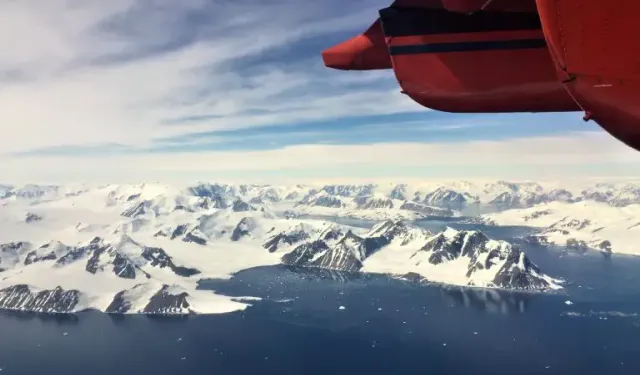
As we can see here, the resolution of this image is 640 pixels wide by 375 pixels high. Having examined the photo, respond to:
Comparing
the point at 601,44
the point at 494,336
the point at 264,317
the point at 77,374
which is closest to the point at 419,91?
the point at 601,44

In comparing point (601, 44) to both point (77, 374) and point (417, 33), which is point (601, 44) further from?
point (77, 374)

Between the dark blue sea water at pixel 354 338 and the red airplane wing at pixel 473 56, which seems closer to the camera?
the red airplane wing at pixel 473 56

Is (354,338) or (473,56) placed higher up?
Result: (473,56)

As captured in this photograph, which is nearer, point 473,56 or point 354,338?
point 473,56

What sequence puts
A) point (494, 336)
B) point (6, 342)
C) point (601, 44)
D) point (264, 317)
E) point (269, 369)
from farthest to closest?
point (264, 317) → point (6, 342) → point (494, 336) → point (269, 369) → point (601, 44)

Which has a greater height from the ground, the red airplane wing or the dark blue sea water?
the red airplane wing

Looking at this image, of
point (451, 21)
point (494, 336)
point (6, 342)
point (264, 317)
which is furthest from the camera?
point (264, 317)

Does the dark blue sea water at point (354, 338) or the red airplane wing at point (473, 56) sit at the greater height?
the red airplane wing at point (473, 56)

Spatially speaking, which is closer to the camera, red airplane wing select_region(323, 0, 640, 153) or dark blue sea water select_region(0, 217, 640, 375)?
red airplane wing select_region(323, 0, 640, 153)
